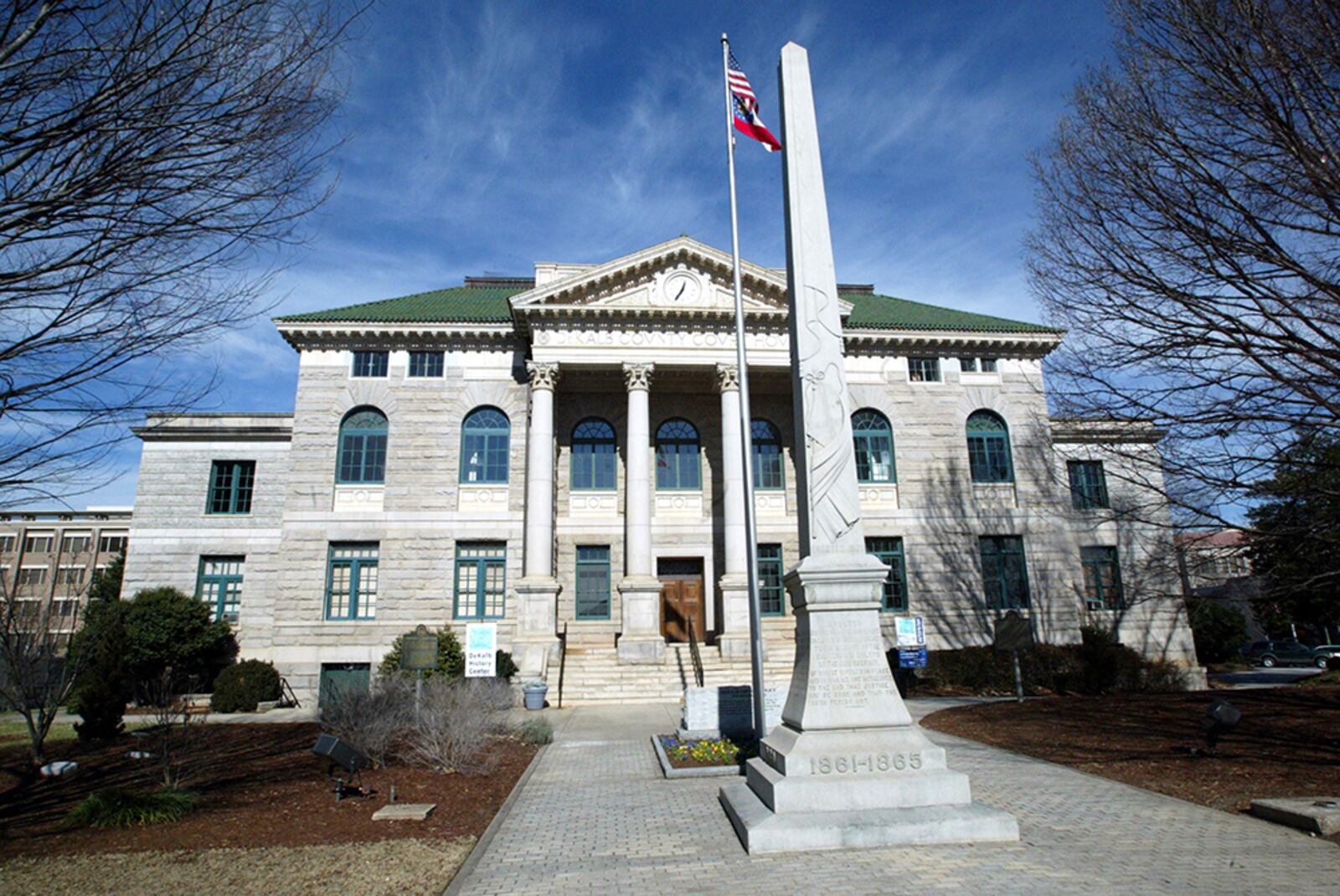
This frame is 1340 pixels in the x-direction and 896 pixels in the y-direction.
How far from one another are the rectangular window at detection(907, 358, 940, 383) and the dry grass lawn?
26.9 metres

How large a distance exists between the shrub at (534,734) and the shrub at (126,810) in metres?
6.78

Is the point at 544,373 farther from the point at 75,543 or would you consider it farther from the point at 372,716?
the point at 75,543

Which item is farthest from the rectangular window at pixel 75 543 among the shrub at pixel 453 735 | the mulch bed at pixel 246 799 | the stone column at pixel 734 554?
the shrub at pixel 453 735

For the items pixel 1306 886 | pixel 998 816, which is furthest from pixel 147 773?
pixel 1306 886

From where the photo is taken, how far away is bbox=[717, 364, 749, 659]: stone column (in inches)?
986

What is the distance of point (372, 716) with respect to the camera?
42.3 ft

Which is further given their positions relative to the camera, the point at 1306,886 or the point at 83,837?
the point at 83,837

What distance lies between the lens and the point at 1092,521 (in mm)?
30094

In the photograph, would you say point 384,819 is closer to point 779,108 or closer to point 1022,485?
point 779,108

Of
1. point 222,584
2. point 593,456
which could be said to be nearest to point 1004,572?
point 593,456

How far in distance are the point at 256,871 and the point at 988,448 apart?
29391 millimetres

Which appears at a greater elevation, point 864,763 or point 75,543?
point 75,543

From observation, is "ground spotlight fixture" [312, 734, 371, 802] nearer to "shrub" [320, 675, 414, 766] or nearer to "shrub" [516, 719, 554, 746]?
"shrub" [320, 675, 414, 766]

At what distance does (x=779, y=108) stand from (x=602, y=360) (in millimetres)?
17496
